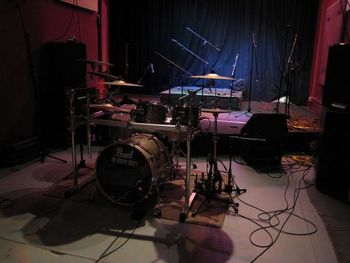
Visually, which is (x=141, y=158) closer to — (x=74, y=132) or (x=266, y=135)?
(x=74, y=132)

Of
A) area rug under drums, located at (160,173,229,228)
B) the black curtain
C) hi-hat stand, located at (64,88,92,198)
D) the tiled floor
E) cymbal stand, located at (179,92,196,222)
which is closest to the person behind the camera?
the tiled floor

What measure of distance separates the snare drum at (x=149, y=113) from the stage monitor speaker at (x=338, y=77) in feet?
6.39

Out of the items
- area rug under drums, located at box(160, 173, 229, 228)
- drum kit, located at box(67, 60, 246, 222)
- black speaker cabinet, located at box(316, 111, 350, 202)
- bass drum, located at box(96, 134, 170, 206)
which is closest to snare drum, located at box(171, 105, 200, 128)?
drum kit, located at box(67, 60, 246, 222)

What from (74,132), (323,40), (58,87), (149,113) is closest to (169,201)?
(149,113)

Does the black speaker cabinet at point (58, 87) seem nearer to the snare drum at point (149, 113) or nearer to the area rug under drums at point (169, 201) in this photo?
the area rug under drums at point (169, 201)

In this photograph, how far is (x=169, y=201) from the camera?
325cm

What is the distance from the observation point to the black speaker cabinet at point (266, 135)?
14.0 ft

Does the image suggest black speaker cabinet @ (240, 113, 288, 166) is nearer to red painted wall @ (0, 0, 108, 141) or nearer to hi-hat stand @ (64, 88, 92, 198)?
hi-hat stand @ (64, 88, 92, 198)

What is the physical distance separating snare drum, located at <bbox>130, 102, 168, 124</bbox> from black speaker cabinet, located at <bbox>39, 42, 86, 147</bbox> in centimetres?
187

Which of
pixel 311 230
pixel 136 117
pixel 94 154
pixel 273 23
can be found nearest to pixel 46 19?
pixel 94 154

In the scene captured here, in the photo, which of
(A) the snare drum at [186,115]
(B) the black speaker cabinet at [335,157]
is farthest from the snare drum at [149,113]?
(B) the black speaker cabinet at [335,157]

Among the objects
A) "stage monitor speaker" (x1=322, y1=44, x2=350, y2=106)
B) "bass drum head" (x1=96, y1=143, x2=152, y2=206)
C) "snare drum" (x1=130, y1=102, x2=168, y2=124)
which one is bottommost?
"bass drum head" (x1=96, y1=143, x2=152, y2=206)

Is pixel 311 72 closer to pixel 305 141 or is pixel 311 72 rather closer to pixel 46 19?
pixel 305 141

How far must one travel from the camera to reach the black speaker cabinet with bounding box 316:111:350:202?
338 centimetres
